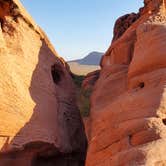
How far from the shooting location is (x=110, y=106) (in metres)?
7.59

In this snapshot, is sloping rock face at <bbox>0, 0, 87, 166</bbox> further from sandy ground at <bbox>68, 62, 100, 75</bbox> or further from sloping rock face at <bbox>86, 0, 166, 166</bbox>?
sandy ground at <bbox>68, 62, 100, 75</bbox>

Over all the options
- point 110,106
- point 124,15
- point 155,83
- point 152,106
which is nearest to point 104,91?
point 110,106

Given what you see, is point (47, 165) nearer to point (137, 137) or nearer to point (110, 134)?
point (110, 134)

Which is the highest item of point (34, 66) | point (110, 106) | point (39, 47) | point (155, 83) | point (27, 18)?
point (27, 18)

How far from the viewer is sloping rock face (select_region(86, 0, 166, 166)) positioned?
5434 mm

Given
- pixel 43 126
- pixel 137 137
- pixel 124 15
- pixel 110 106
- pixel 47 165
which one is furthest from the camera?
pixel 124 15

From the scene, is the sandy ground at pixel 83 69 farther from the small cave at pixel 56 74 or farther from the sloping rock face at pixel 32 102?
the sloping rock face at pixel 32 102

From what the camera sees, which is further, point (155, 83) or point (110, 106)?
point (110, 106)

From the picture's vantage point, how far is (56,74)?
1165 centimetres

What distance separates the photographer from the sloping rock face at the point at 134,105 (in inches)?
214

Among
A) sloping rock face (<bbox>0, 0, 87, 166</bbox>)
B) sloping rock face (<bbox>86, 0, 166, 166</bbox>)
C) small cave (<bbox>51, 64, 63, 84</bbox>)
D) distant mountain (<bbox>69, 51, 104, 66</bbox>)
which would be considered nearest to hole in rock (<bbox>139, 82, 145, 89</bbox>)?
sloping rock face (<bbox>86, 0, 166, 166</bbox>)

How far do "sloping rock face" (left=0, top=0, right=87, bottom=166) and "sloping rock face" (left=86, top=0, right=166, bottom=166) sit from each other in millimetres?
1415

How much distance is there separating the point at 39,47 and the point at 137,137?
18.5 feet

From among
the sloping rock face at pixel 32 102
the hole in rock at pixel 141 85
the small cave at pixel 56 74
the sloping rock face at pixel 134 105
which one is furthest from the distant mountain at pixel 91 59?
the hole in rock at pixel 141 85
